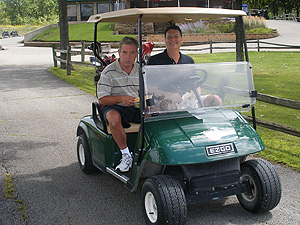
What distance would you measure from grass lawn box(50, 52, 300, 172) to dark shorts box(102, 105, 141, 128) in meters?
2.11

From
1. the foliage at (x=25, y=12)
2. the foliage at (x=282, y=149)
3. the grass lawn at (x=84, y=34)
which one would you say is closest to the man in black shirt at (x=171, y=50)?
the foliage at (x=282, y=149)

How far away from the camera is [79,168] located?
554 cm

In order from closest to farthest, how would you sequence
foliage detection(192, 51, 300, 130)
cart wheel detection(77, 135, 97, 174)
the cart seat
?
the cart seat, cart wheel detection(77, 135, 97, 174), foliage detection(192, 51, 300, 130)

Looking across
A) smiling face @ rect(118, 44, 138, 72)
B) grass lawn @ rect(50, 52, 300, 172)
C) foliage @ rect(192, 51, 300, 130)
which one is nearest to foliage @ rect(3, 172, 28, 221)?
smiling face @ rect(118, 44, 138, 72)

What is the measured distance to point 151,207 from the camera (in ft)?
12.3

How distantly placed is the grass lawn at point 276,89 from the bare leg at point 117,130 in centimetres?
232

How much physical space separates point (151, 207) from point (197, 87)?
122 centimetres

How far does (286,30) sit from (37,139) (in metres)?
31.1

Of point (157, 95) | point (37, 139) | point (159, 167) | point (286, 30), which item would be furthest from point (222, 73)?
point (286, 30)

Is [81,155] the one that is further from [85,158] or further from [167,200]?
[167,200]

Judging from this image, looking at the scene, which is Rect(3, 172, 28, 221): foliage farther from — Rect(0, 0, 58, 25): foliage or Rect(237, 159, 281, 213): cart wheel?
Rect(0, 0, 58, 25): foliage

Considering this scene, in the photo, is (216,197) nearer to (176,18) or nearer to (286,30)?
(176,18)

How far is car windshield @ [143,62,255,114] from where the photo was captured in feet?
12.6

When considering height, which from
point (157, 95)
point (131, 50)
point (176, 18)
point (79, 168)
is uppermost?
point (176, 18)
